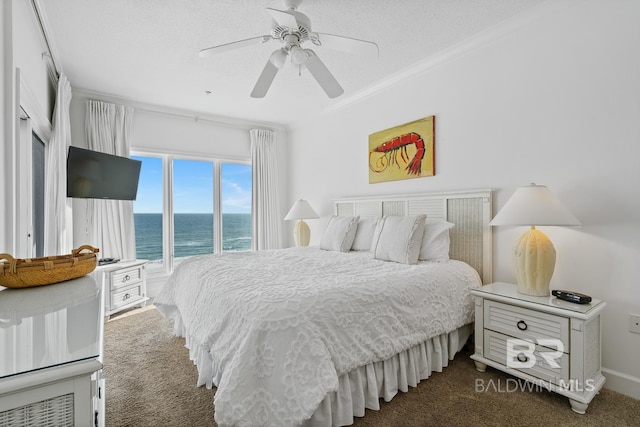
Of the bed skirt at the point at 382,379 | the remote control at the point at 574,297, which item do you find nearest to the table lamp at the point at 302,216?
the bed skirt at the point at 382,379

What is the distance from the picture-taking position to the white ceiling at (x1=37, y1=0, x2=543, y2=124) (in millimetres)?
2264

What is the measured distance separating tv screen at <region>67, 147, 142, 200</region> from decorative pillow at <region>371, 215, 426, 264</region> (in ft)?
10.1

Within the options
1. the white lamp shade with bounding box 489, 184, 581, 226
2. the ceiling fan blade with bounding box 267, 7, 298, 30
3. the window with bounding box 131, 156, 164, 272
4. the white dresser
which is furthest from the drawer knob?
the window with bounding box 131, 156, 164, 272

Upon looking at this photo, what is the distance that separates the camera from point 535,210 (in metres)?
1.98

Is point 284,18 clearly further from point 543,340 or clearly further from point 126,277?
point 126,277

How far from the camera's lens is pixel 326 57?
3.00 metres

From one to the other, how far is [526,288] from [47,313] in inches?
102

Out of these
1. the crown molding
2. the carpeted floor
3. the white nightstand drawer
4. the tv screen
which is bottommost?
the carpeted floor

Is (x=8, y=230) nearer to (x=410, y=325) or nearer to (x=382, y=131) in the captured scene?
(x=410, y=325)

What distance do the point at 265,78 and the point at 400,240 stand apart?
1.81 metres

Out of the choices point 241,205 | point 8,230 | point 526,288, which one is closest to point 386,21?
point 526,288

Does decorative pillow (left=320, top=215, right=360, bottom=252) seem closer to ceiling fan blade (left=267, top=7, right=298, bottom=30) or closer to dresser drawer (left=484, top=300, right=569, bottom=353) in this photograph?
dresser drawer (left=484, top=300, right=569, bottom=353)

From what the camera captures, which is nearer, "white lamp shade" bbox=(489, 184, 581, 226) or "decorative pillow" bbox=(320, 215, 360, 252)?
"white lamp shade" bbox=(489, 184, 581, 226)

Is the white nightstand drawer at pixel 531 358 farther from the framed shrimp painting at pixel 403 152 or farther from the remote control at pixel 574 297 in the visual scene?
the framed shrimp painting at pixel 403 152
